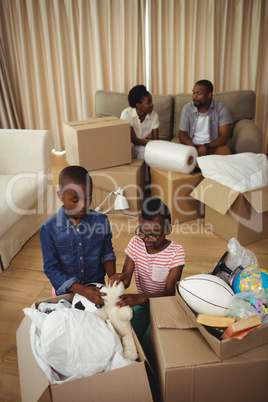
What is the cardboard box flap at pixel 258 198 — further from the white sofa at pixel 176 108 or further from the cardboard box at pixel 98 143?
the cardboard box at pixel 98 143

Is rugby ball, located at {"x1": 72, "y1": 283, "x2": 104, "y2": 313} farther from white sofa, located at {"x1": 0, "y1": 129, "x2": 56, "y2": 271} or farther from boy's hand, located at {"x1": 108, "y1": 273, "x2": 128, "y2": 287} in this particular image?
white sofa, located at {"x1": 0, "y1": 129, "x2": 56, "y2": 271}

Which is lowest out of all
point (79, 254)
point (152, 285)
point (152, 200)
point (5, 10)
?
point (152, 285)

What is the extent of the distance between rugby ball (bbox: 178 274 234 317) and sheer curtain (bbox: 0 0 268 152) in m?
2.94

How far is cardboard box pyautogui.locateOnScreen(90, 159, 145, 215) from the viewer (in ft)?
8.61

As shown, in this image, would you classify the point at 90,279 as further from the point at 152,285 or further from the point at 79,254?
the point at 152,285

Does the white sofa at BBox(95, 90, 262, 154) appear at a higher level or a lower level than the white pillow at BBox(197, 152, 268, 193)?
higher

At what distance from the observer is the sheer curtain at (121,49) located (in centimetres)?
345

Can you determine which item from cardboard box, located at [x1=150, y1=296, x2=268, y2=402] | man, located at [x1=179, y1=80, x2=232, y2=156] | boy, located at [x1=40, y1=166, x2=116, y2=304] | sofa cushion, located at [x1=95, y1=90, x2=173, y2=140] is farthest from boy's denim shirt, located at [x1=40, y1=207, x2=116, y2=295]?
sofa cushion, located at [x1=95, y1=90, x2=173, y2=140]

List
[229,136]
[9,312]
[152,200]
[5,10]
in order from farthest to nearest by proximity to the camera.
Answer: [5,10]
[229,136]
[9,312]
[152,200]

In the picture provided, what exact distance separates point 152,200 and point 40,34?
10.9 feet

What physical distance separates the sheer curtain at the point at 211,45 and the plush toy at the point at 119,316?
2961 millimetres

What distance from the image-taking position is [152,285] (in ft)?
4.67

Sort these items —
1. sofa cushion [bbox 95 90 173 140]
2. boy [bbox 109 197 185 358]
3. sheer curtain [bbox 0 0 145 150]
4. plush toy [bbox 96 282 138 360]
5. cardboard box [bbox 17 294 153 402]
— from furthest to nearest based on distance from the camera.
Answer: sheer curtain [bbox 0 0 145 150]
sofa cushion [bbox 95 90 173 140]
boy [bbox 109 197 185 358]
plush toy [bbox 96 282 138 360]
cardboard box [bbox 17 294 153 402]

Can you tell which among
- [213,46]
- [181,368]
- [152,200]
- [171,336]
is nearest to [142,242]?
[152,200]
